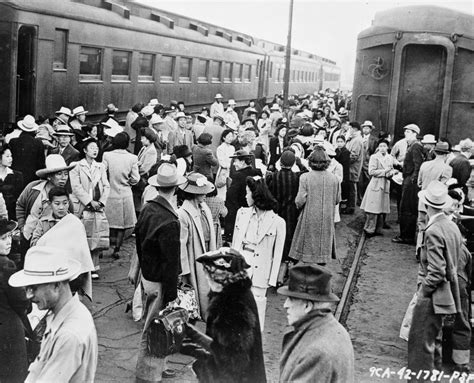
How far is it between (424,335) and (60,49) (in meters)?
8.57

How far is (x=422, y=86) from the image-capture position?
13.8 metres

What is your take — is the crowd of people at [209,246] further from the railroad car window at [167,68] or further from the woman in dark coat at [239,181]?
the railroad car window at [167,68]

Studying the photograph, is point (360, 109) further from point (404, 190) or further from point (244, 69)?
point (244, 69)

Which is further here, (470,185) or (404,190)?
(404,190)

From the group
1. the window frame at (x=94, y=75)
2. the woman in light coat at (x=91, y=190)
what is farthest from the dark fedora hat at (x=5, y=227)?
the window frame at (x=94, y=75)

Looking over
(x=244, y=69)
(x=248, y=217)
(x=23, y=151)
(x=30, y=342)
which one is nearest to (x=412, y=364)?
(x=248, y=217)

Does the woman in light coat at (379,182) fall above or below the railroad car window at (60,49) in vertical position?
below

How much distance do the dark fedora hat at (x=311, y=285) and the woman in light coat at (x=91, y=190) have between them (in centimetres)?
461

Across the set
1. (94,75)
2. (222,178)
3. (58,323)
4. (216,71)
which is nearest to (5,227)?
(58,323)

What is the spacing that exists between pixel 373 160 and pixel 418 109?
4031mm

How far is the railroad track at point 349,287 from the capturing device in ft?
23.4

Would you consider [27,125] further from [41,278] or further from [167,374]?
[41,278]

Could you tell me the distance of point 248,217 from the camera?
6.10m

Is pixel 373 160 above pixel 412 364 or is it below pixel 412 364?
above
